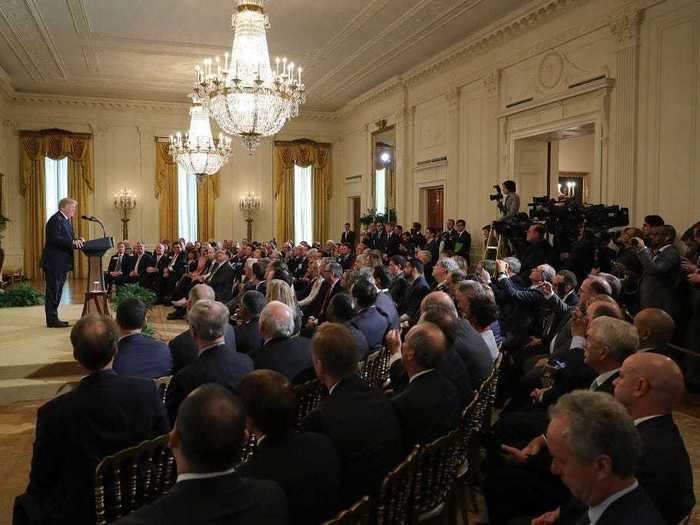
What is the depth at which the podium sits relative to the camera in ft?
22.3

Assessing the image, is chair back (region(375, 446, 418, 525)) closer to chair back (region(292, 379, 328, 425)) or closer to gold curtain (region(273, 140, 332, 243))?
chair back (region(292, 379, 328, 425))

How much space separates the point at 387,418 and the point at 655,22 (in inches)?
281

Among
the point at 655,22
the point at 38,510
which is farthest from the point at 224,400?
the point at 655,22

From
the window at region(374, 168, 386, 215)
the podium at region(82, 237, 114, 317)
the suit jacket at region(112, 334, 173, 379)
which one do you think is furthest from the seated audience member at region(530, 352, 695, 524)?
the window at region(374, 168, 386, 215)

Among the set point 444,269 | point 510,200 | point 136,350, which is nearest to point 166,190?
point 510,200

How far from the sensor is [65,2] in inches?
378

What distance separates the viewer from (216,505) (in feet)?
5.02

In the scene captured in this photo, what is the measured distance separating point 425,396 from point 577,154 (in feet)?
41.0

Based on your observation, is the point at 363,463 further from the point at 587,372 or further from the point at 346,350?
the point at 587,372

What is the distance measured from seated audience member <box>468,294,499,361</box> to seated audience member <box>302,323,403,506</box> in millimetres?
1749

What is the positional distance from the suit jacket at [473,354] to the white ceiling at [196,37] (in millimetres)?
7088

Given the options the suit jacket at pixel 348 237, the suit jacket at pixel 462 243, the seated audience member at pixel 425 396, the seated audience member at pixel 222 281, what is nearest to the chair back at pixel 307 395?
the seated audience member at pixel 425 396

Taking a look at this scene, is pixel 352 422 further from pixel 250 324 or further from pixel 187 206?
pixel 187 206

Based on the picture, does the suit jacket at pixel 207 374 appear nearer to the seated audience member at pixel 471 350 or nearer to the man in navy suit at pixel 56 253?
the seated audience member at pixel 471 350
